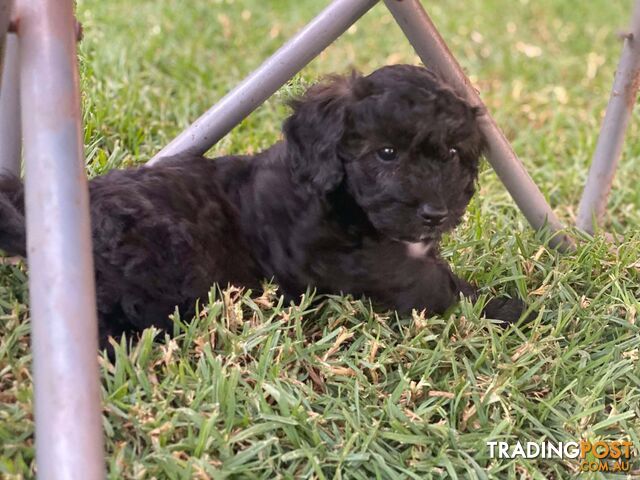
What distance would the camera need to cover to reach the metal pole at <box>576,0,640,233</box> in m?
3.41

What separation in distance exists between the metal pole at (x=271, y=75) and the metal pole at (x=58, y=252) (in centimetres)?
94

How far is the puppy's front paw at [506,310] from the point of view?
9.23 feet

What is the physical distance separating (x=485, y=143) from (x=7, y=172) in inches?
58.0

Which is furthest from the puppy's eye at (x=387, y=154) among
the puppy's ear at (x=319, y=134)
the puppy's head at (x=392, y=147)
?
the puppy's ear at (x=319, y=134)

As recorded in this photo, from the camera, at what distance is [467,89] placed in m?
2.90

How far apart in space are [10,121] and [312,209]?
0.99m

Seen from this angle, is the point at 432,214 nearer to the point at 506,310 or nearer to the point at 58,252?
the point at 506,310

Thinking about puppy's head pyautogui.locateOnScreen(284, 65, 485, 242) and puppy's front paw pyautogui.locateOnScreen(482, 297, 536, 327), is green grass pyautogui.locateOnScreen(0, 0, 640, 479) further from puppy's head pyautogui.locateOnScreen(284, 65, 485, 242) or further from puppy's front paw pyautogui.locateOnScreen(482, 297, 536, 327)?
puppy's head pyautogui.locateOnScreen(284, 65, 485, 242)

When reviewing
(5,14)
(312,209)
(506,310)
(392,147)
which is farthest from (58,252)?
(506,310)

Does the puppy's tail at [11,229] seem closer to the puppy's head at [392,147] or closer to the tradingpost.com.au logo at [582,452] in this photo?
the puppy's head at [392,147]

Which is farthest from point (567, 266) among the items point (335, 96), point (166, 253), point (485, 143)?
point (166, 253)

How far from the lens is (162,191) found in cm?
249

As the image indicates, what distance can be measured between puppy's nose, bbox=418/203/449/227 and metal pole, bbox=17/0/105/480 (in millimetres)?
915

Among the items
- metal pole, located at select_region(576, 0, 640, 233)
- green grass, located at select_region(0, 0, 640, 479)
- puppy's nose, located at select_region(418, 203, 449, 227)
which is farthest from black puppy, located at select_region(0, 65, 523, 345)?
metal pole, located at select_region(576, 0, 640, 233)
